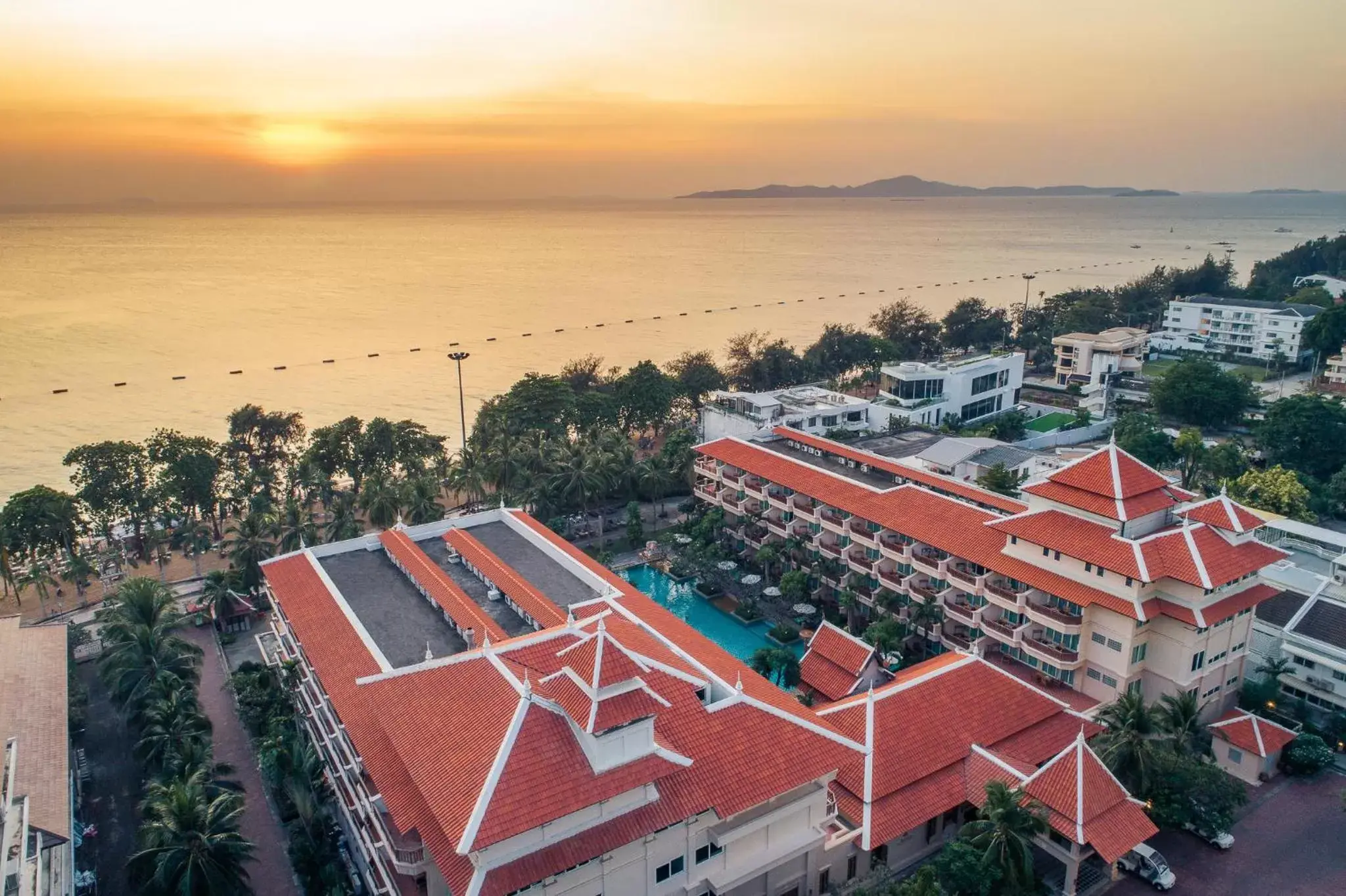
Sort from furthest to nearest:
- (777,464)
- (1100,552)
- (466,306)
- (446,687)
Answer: (466,306)
(777,464)
(1100,552)
(446,687)

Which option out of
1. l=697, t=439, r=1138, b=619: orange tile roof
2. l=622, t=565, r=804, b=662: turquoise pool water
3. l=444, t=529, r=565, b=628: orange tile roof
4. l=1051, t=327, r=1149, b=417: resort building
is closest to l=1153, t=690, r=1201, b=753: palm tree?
l=697, t=439, r=1138, b=619: orange tile roof

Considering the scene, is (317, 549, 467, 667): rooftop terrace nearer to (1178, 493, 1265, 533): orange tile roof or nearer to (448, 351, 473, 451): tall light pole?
(448, 351, 473, 451): tall light pole

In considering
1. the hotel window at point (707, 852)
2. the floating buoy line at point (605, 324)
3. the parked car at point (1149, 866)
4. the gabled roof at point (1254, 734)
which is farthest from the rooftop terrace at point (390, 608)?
the floating buoy line at point (605, 324)

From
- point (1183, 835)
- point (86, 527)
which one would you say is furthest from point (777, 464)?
point (86, 527)

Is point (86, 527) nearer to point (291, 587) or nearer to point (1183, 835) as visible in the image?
point (291, 587)

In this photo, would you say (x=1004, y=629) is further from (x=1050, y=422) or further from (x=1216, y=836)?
(x=1050, y=422)
